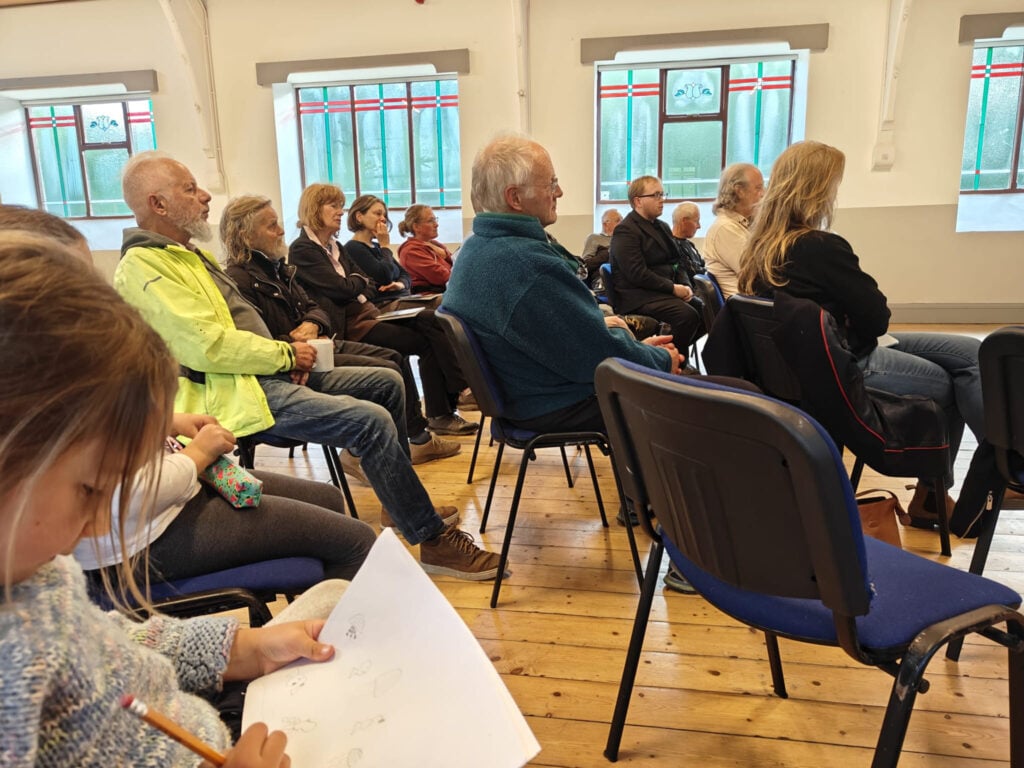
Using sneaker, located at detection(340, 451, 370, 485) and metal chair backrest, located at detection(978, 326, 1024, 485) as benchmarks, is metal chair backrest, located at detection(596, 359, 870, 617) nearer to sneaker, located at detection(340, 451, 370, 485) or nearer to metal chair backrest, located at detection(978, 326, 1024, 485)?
metal chair backrest, located at detection(978, 326, 1024, 485)

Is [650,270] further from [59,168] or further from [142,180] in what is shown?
[59,168]

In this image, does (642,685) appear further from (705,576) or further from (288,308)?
(288,308)

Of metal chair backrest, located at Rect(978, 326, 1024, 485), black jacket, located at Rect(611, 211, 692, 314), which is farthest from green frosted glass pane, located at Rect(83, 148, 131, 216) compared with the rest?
metal chair backrest, located at Rect(978, 326, 1024, 485)

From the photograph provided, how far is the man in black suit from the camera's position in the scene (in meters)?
4.22

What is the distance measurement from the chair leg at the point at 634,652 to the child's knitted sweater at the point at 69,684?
872mm

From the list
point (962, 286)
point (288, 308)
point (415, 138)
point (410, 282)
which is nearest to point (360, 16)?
point (415, 138)

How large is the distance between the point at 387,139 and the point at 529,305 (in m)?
6.88

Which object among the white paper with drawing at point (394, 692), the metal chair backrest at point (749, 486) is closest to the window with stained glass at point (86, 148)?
the metal chair backrest at point (749, 486)

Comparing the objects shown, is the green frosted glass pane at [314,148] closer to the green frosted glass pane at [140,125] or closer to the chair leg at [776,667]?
the green frosted glass pane at [140,125]

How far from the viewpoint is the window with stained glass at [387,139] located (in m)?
7.91

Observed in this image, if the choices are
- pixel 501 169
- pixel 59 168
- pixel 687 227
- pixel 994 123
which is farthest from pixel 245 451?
pixel 59 168

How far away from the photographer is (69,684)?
476mm

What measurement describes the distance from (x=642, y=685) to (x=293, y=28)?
742 centimetres

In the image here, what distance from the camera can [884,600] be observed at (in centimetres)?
103
